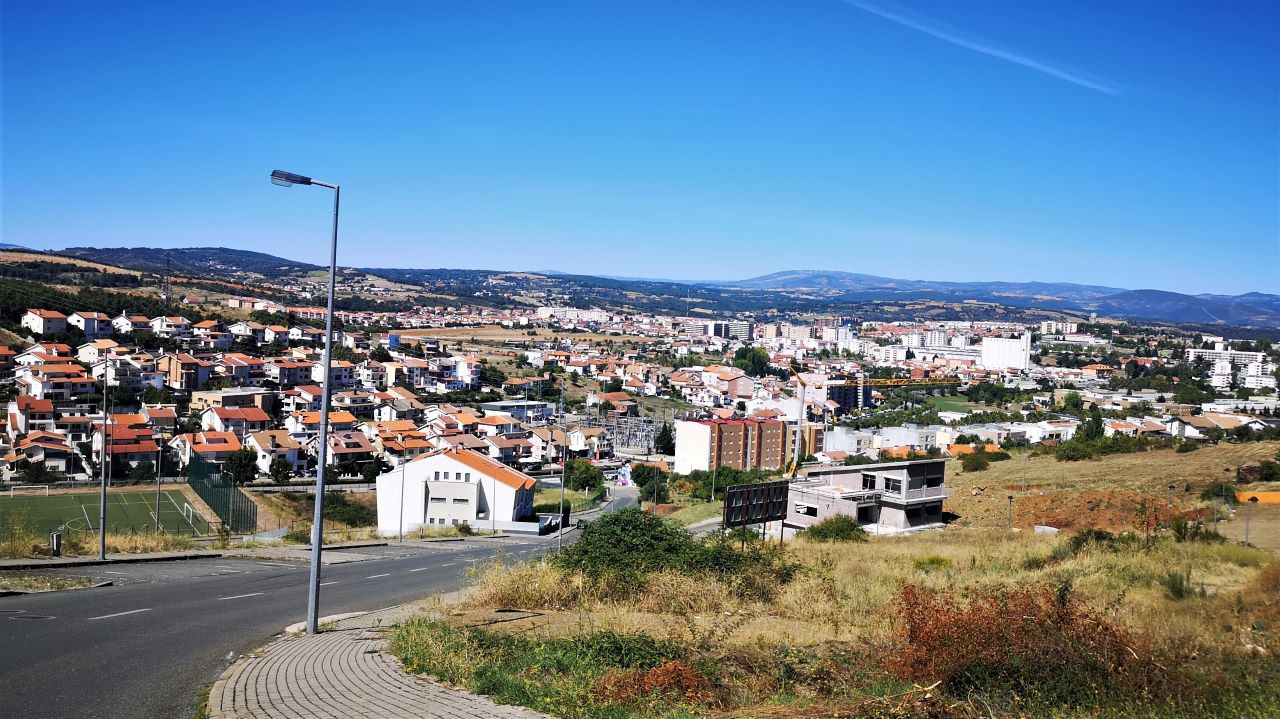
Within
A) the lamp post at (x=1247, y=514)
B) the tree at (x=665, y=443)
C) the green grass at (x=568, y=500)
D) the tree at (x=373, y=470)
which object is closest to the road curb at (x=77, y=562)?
the lamp post at (x=1247, y=514)

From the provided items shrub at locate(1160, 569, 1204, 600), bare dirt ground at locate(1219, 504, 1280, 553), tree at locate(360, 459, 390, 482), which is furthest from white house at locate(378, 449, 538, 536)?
shrub at locate(1160, 569, 1204, 600)

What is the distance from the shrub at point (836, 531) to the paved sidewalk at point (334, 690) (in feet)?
41.6

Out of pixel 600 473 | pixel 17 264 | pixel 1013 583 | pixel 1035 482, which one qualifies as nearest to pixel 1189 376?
pixel 600 473

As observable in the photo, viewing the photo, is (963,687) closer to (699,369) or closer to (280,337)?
(280,337)

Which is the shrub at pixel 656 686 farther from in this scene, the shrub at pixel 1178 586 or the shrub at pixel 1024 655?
the shrub at pixel 1178 586

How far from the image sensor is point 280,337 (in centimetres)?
8800

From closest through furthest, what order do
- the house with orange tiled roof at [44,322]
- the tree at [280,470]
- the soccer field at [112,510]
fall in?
the soccer field at [112,510], the tree at [280,470], the house with orange tiled roof at [44,322]

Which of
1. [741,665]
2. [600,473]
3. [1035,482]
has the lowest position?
[600,473]

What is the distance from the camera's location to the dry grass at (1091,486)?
20.5 metres

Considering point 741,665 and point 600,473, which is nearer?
point 741,665

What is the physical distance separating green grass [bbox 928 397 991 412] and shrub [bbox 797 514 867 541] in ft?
216

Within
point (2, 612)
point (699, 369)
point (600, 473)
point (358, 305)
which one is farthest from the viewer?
point (358, 305)

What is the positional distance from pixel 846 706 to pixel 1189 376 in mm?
117063

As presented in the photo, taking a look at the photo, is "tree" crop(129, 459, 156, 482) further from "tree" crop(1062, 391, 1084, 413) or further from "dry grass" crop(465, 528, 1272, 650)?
"tree" crop(1062, 391, 1084, 413)
